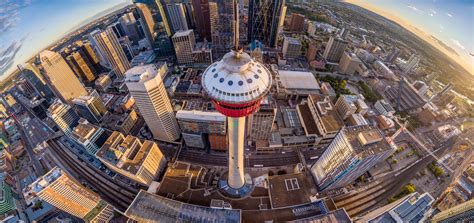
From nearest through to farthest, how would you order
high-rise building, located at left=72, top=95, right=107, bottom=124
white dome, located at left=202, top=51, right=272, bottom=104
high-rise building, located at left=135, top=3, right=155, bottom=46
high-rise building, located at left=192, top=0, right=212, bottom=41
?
white dome, located at left=202, top=51, right=272, bottom=104 < high-rise building, located at left=72, top=95, right=107, bottom=124 < high-rise building, located at left=135, top=3, right=155, bottom=46 < high-rise building, located at left=192, top=0, right=212, bottom=41

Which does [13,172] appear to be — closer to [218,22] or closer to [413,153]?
[218,22]

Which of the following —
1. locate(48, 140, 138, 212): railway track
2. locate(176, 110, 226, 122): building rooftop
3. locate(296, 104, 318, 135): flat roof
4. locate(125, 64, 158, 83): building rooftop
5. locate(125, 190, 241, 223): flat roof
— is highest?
locate(125, 64, 158, 83): building rooftop

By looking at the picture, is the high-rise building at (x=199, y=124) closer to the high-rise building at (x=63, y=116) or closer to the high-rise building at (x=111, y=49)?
the high-rise building at (x=63, y=116)

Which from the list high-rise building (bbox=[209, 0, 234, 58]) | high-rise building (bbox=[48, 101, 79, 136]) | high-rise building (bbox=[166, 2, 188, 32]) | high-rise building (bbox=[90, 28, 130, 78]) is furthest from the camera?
high-rise building (bbox=[166, 2, 188, 32])

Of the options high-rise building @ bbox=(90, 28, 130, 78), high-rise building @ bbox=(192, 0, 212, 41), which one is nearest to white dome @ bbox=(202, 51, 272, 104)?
high-rise building @ bbox=(90, 28, 130, 78)

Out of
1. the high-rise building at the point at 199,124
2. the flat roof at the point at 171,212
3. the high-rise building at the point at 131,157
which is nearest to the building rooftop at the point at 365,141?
the flat roof at the point at 171,212

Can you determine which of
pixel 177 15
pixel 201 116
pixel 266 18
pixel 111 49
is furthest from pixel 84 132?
pixel 266 18

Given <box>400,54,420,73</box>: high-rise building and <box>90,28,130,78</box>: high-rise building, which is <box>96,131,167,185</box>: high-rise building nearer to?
<box>90,28,130,78</box>: high-rise building
